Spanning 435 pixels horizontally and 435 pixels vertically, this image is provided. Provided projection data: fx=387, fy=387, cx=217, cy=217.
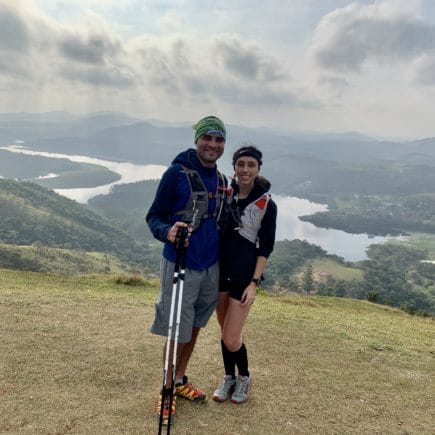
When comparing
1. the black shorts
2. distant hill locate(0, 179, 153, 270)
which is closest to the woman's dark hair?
the black shorts

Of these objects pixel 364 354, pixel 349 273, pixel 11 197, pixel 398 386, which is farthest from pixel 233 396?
pixel 11 197

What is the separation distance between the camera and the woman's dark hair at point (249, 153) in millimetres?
4617

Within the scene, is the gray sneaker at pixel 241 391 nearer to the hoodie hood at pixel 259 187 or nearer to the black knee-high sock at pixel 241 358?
the black knee-high sock at pixel 241 358

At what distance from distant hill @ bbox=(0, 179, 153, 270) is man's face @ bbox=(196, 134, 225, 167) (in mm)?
130925

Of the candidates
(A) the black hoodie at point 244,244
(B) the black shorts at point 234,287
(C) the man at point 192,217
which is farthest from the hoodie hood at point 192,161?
(B) the black shorts at point 234,287

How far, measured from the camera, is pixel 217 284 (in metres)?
4.79

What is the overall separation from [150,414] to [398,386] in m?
4.29

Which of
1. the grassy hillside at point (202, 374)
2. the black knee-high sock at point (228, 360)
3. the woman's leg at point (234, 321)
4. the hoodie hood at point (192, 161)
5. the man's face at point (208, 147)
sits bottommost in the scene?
the grassy hillside at point (202, 374)

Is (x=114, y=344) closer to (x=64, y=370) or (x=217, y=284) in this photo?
(x=64, y=370)

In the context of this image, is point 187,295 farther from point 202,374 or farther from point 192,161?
point 202,374

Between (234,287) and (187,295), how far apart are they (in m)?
0.61

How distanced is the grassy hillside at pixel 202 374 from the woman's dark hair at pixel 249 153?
11.1ft

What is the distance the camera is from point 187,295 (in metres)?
4.57

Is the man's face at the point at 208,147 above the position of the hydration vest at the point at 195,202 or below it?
above
